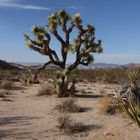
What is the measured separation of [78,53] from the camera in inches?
752

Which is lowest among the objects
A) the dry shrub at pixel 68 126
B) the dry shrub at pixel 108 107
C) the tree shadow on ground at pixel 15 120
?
the tree shadow on ground at pixel 15 120

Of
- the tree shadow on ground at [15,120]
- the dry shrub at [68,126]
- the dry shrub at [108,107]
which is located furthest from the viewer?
the dry shrub at [108,107]

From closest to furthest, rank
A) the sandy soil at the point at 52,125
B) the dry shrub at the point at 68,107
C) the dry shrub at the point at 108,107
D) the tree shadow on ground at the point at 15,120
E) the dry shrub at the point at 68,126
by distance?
the sandy soil at the point at 52,125 → the dry shrub at the point at 68,126 → the tree shadow on ground at the point at 15,120 → the dry shrub at the point at 108,107 → the dry shrub at the point at 68,107

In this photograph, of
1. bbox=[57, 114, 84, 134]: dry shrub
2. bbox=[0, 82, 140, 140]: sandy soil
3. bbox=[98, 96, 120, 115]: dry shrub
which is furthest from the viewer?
bbox=[98, 96, 120, 115]: dry shrub

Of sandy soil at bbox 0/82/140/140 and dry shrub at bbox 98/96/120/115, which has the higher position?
dry shrub at bbox 98/96/120/115

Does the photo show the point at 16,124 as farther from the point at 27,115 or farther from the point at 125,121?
the point at 125,121

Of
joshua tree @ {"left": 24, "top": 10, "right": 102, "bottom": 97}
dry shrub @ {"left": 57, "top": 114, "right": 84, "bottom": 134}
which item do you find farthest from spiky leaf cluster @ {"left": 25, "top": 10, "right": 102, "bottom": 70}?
dry shrub @ {"left": 57, "top": 114, "right": 84, "bottom": 134}

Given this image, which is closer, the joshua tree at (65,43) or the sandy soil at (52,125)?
the sandy soil at (52,125)

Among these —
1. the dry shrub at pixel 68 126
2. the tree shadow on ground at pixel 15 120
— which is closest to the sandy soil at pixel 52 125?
the tree shadow on ground at pixel 15 120

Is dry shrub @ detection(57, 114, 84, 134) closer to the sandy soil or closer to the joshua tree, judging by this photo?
the sandy soil

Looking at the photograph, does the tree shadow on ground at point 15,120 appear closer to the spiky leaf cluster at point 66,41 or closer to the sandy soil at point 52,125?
the sandy soil at point 52,125

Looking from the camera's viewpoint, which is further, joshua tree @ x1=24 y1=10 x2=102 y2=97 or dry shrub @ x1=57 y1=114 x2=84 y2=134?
joshua tree @ x1=24 y1=10 x2=102 y2=97

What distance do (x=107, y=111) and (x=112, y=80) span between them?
76.6 feet

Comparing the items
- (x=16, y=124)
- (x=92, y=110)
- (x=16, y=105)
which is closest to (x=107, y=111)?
(x=92, y=110)
